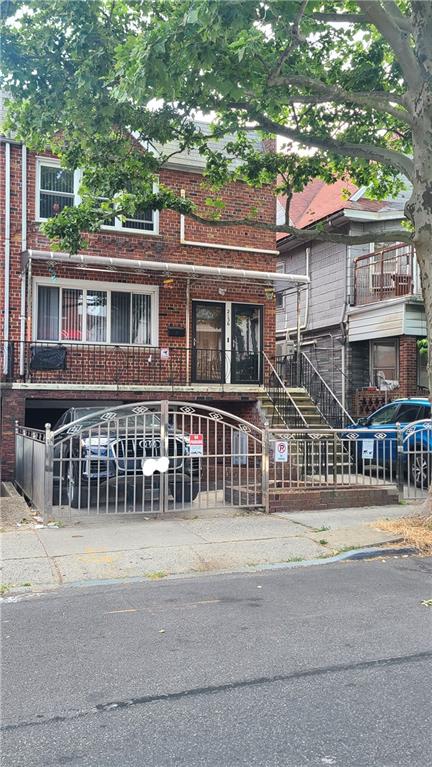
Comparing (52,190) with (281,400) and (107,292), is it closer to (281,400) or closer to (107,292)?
(107,292)

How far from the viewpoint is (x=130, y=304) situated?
52.7 ft

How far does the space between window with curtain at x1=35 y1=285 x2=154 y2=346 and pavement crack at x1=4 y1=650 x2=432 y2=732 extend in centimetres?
1219


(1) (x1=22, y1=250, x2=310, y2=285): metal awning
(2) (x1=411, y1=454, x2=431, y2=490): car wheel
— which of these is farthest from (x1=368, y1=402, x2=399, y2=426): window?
(1) (x1=22, y1=250, x2=310, y2=285): metal awning

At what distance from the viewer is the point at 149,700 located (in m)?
3.79

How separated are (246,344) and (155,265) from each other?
372 centimetres

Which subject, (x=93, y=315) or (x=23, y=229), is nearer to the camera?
(x=23, y=229)

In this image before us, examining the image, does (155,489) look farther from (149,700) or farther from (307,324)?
(307,324)

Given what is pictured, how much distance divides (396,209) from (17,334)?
12.4 meters

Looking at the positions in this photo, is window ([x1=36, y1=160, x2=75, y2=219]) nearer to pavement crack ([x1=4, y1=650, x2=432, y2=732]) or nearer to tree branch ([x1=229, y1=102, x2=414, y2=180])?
tree branch ([x1=229, y1=102, x2=414, y2=180])

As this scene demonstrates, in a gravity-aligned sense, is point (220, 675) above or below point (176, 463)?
below

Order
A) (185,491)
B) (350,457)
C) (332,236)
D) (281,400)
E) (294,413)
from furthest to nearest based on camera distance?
(281,400)
(294,413)
(332,236)
(350,457)
(185,491)

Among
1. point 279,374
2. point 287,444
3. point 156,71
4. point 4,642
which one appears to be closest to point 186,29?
point 156,71

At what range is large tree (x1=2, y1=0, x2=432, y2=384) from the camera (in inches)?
296

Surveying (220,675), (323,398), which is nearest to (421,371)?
(323,398)
